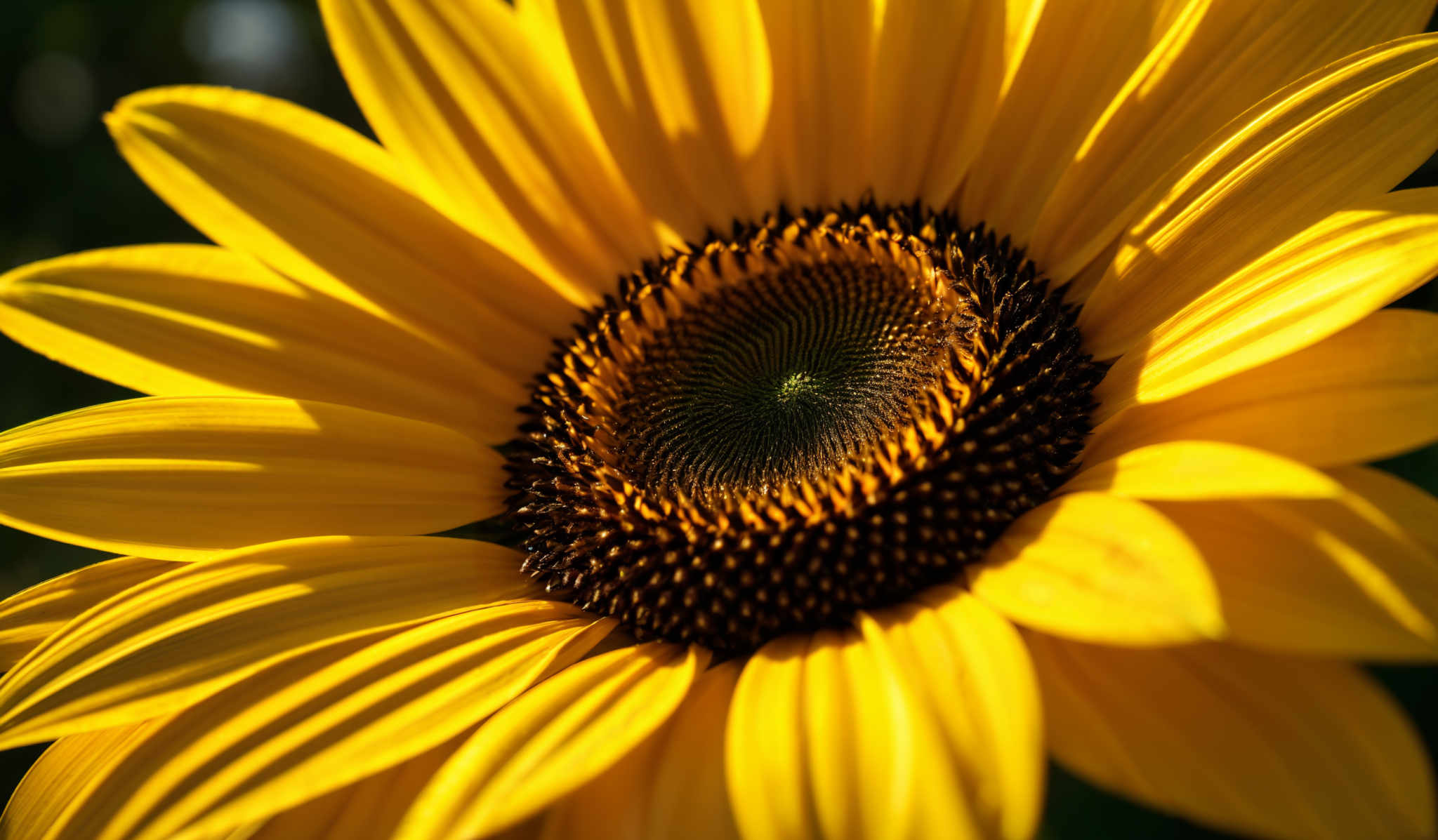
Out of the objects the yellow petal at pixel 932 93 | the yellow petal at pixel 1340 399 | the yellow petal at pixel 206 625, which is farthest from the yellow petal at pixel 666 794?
the yellow petal at pixel 932 93

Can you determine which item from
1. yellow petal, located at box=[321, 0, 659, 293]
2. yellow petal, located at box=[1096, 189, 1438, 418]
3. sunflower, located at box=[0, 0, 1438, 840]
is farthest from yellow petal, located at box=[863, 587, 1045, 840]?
yellow petal, located at box=[321, 0, 659, 293]

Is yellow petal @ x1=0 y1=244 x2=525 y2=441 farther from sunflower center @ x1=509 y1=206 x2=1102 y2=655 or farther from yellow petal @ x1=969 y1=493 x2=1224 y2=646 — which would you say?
yellow petal @ x1=969 y1=493 x2=1224 y2=646

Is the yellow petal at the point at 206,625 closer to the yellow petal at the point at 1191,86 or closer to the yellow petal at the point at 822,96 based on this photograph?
the yellow petal at the point at 822,96

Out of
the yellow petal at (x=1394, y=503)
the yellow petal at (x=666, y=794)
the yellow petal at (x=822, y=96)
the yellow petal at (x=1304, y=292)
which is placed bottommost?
the yellow petal at (x=1394, y=503)

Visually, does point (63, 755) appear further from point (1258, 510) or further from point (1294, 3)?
point (1294, 3)

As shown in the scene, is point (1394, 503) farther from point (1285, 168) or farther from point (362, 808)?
point (362, 808)

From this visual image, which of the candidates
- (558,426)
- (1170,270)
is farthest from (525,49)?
(1170,270)
